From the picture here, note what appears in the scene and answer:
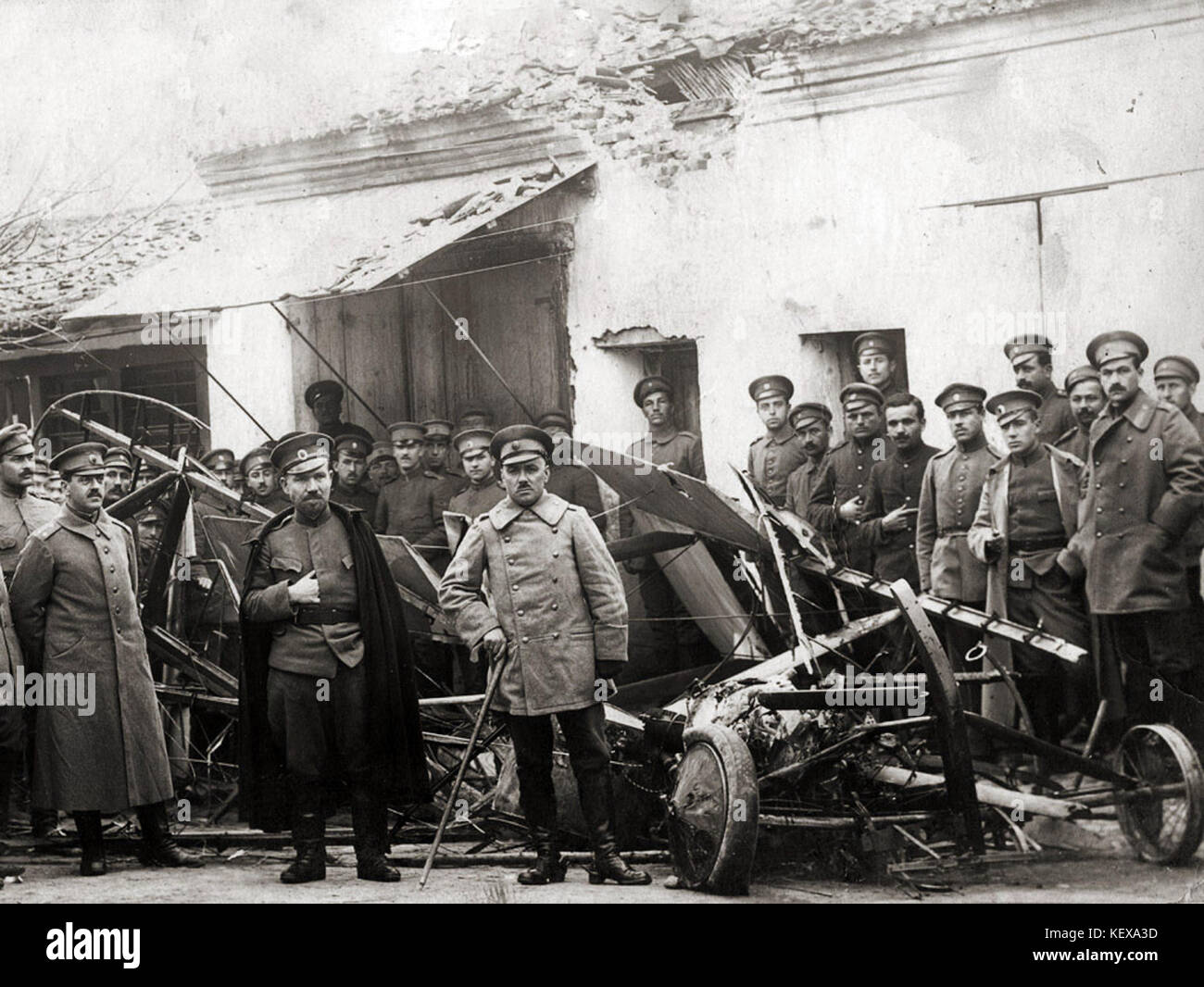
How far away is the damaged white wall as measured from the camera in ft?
19.0

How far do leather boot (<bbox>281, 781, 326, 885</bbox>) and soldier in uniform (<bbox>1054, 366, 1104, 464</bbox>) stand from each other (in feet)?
10.6

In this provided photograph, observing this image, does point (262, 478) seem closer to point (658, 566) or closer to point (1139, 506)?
point (658, 566)

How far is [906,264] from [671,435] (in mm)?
1242

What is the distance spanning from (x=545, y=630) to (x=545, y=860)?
847 millimetres

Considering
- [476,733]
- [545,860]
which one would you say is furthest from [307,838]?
[545,860]

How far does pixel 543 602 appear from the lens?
17.9 ft

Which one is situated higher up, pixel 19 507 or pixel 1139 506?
pixel 19 507

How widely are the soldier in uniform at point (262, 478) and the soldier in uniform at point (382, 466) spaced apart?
443 millimetres

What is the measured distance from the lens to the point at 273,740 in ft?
18.5

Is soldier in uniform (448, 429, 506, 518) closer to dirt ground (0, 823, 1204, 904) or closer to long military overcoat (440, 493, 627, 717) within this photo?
long military overcoat (440, 493, 627, 717)

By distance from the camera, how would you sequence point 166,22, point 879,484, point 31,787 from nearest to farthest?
point 31,787, point 879,484, point 166,22

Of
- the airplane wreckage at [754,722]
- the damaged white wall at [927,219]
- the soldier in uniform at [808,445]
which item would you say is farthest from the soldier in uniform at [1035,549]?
the soldier in uniform at [808,445]

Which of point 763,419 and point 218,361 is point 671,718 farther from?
point 218,361
